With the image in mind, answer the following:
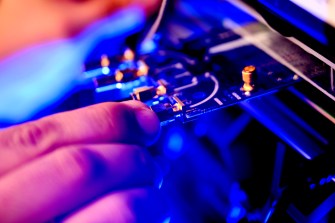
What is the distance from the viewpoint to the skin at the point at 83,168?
17.9 inches

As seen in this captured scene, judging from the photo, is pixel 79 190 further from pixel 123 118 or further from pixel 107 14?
pixel 107 14

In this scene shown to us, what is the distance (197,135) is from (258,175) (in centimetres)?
18

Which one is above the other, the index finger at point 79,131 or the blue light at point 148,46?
the index finger at point 79,131

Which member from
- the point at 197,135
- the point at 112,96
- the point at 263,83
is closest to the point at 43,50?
the point at 112,96

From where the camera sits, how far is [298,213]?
65 cm

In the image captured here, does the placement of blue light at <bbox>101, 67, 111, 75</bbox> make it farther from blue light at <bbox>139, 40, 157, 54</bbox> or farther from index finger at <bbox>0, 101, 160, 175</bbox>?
index finger at <bbox>0, 101, 160, 175</bbox>

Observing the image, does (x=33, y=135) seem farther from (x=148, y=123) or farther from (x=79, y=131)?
(x=148, y=123)

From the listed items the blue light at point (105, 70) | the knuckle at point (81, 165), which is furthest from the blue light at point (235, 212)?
the blue light at point (105, 70)

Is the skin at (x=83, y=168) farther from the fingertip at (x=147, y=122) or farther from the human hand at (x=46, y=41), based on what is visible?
the human hand at (x=46, y=41)

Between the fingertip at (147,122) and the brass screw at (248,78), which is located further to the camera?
the brass screw at (248,78)

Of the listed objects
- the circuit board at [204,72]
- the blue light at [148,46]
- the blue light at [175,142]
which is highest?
the blue light at [148,46]

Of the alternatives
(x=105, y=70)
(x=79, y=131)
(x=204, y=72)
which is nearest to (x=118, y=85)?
(x=105, y=70)

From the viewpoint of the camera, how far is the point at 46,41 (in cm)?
95

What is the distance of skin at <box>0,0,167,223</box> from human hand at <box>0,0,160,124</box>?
38 centimetres
